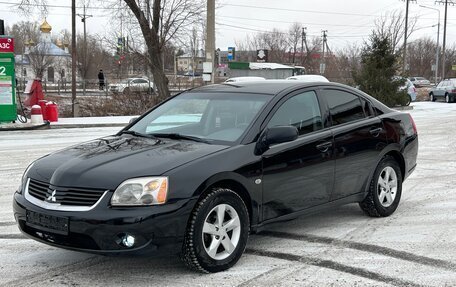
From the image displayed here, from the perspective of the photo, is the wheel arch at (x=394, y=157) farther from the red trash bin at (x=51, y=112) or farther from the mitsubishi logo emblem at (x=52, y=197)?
the red trash bin at (x=51, y=112)

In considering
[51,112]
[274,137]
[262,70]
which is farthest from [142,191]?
[262,70]

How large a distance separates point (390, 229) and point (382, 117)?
4.34 ft

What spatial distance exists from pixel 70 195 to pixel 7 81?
14010 mm

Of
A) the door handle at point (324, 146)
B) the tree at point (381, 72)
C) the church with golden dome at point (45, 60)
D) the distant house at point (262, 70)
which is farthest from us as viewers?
the church with golden dome at point (45, 60)

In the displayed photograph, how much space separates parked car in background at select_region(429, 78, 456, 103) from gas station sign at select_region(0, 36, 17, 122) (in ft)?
81.4

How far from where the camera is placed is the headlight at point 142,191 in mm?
3826

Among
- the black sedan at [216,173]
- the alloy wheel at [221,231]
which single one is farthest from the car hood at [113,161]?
the alloy wheel at [221,231]

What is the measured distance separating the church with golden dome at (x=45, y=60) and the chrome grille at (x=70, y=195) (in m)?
45.6

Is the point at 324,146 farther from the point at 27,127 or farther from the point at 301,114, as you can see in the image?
the point at 27,127

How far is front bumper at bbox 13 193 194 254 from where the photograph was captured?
374 centimetres

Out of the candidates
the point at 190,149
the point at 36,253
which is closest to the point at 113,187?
the point at 190,149

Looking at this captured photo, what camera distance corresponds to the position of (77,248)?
3865mm

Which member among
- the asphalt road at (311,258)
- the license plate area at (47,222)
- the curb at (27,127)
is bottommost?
the asphalt road at (311,258)

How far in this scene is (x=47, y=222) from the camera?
3934 mm
